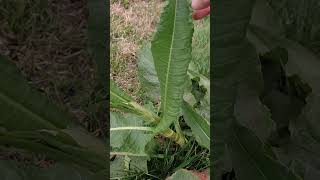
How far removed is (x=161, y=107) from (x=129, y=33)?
34.0 inches

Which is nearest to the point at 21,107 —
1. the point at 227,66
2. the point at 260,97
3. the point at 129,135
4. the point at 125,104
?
the point at 227,66

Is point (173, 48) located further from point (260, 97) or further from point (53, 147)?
point (53, 147)

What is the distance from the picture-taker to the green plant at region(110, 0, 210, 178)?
34.0 inches

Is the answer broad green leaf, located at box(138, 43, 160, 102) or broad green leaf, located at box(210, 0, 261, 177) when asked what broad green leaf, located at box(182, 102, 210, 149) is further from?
broad green leaf, located at box(210, 0, 261, 177)

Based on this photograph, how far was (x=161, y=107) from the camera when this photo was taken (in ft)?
3.42

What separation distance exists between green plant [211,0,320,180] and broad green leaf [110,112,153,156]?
1.43 ft

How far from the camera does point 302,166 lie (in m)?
0.69

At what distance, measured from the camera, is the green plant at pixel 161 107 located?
2.83 feet

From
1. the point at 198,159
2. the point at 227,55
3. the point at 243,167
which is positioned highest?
the point at 227,55

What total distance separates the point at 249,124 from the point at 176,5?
0.20 metres

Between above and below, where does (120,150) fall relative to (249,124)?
below

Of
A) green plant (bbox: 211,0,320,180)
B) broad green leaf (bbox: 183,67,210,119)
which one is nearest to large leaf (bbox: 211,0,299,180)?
green plant (bbox: 211,0,320,180)

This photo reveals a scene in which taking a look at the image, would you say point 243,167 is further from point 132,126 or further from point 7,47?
point 7,47

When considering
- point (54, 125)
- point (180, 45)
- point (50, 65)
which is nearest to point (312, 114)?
point (180, 45)
